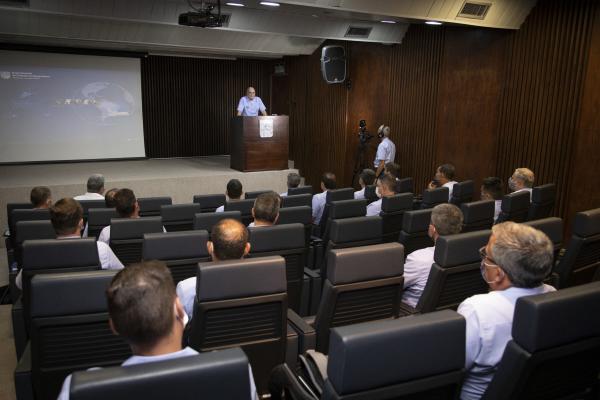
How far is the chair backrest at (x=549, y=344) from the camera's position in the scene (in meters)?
1.43

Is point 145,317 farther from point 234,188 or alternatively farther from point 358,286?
point 234,188

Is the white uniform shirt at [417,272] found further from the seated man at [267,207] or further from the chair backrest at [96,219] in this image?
the chair backrest at [96,219]

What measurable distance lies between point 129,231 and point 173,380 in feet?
7.75

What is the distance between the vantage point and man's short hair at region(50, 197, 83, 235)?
9.93 feet

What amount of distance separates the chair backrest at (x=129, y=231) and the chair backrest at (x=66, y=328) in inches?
53.6

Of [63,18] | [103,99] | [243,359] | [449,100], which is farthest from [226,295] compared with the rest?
[103,99]

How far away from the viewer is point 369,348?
125 centimetres

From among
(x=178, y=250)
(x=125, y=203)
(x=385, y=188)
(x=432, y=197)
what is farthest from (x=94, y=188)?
(x=432, y=197)

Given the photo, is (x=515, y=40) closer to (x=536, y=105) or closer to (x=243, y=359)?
(x=536, y=105)

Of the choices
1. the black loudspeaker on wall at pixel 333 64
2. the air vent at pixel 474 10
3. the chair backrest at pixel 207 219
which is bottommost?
the chair backrest at pixel 207 219

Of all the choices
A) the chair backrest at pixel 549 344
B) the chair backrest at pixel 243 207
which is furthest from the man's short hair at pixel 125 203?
the chair backrest at pixel 549 344

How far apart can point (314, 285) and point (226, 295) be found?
1.46m

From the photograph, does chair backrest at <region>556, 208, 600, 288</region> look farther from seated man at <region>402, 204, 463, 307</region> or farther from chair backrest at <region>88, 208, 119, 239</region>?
chair backrest at <region>88, 208, 119, 239</region>

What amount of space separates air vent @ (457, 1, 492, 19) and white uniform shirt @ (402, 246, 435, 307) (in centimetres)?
414
